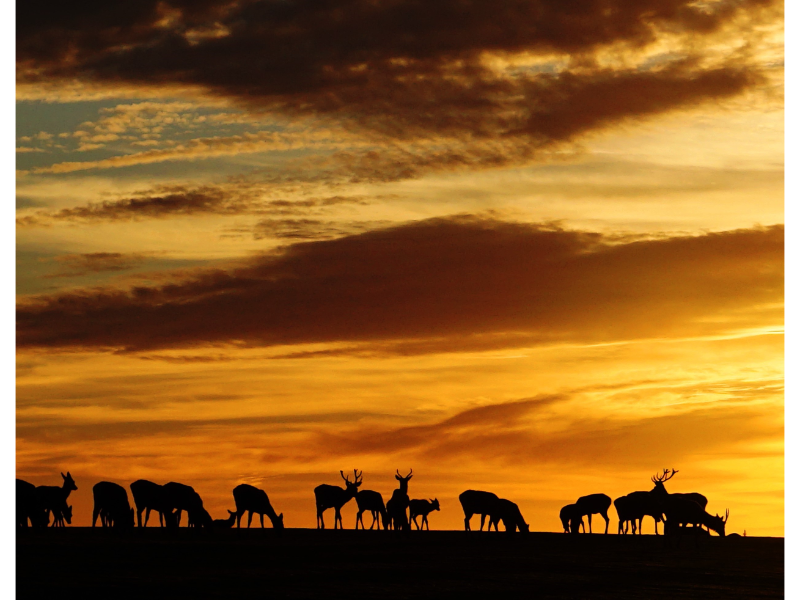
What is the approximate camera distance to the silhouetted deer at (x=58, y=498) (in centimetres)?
6103

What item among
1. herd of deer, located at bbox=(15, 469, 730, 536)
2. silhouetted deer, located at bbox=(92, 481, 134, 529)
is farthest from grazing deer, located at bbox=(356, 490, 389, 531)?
silhouetted deer, located at bbox=(92, 481, 134, 529)

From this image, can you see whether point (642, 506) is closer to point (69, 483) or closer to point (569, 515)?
point (569, 515)

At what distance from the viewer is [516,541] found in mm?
56094

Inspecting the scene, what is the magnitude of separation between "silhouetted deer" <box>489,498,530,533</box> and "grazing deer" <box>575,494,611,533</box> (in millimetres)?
7752

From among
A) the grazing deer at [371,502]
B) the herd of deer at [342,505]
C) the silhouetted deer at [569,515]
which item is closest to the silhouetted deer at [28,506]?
the herd of deer at [342,505]

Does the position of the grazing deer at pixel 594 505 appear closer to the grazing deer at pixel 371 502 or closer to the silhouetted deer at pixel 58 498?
the grazing deer at pixel 371 502

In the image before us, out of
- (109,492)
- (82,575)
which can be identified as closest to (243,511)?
(109,492)

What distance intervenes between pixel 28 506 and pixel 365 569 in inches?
Result: 1178

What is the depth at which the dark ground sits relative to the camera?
2848 cm

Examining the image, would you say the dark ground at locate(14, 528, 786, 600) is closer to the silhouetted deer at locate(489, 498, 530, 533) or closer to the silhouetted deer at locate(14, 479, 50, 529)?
the silhouetted deer at locate(14, 479, 50, 529)

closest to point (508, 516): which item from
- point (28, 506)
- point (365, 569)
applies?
point (28, 506)

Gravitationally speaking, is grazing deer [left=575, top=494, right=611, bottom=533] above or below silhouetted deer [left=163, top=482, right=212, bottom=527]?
below

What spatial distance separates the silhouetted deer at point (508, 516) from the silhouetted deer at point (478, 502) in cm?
32
